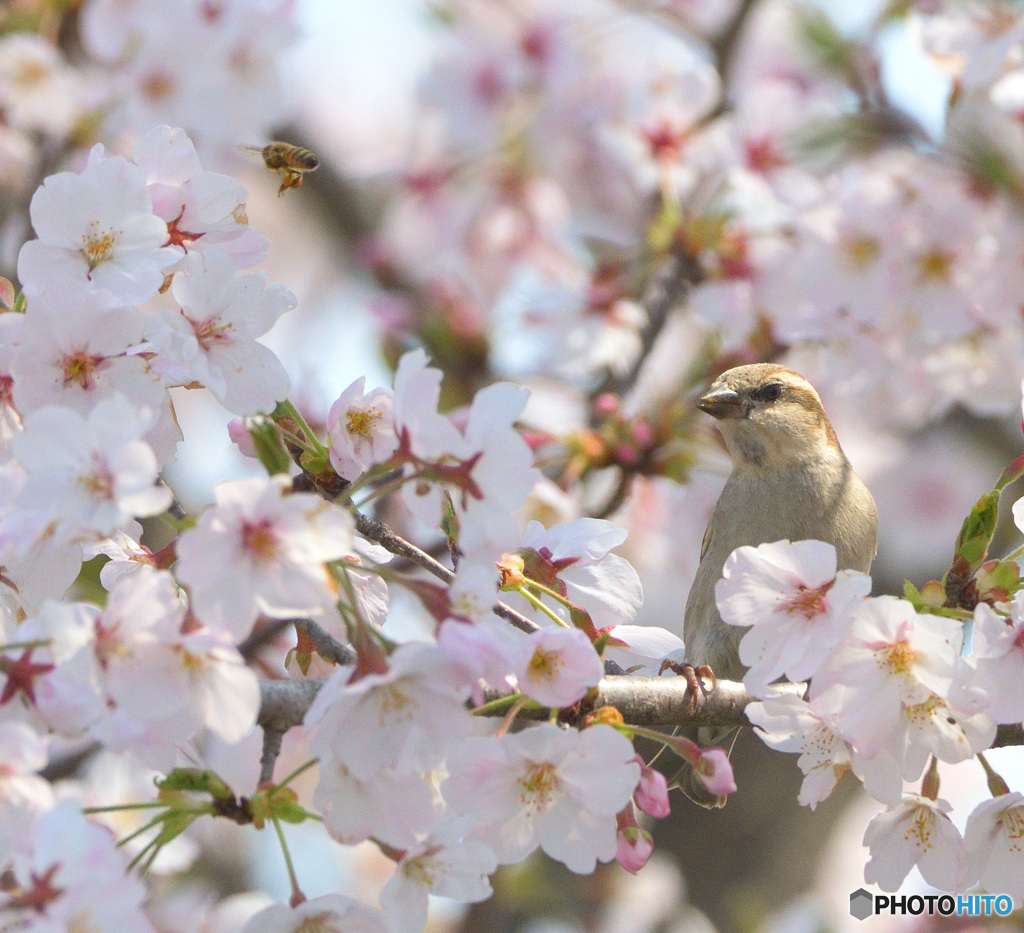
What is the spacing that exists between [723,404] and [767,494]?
0.89ft

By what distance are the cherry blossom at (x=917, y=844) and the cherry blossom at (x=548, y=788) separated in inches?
18.4

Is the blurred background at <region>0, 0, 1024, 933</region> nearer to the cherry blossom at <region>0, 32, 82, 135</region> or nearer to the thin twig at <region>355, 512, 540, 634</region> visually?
the cherry blossom at <region>0, 32, 82, 135</region>

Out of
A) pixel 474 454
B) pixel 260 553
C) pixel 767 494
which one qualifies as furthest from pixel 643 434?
pixel 260 553

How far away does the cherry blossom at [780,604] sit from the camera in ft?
5.49

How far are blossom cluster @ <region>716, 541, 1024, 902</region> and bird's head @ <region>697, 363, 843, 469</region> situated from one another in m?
1.50

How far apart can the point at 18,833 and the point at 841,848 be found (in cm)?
531

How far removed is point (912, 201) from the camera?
3.54m

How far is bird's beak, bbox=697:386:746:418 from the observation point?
128 inches

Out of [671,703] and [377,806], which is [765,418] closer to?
[671,703]

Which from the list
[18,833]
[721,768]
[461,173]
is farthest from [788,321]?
[18,833]

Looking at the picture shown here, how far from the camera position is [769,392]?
332 cm

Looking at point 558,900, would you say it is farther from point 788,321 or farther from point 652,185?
point 652,185

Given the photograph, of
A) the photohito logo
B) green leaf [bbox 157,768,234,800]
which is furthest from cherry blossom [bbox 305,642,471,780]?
the photohito logo

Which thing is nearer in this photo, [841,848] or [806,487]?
[806,487]
